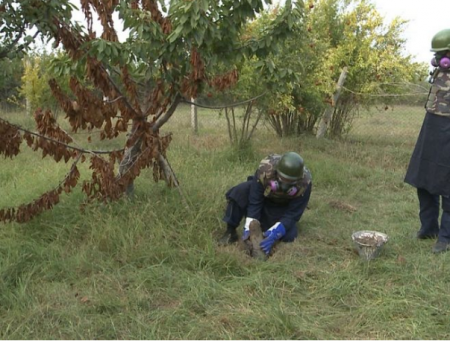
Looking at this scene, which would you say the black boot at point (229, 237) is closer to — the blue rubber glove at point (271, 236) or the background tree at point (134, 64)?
the blue rubber glove at point (271, 236)

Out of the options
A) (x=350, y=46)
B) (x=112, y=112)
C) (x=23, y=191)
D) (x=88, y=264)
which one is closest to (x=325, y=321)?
(x=88, y=264)

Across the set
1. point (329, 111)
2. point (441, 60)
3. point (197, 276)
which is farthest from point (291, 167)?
point (329, 111)

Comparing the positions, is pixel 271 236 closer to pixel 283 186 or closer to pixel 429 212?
pixel 283 186

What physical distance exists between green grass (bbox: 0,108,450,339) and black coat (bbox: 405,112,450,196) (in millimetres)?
544

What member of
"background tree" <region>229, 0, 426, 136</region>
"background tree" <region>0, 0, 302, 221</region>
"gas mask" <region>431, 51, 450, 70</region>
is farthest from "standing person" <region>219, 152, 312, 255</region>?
"background tree" <region>229, 0, 426, 136</region>

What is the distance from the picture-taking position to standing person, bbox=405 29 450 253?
3656 mm

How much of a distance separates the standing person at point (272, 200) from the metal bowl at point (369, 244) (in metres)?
0.55

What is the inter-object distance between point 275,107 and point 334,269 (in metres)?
4.50

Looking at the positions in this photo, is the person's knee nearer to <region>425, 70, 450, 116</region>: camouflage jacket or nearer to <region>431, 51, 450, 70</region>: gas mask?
<region>425, 70, 450, 116</region>: camouflage jacket

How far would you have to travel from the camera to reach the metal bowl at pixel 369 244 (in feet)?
11.4

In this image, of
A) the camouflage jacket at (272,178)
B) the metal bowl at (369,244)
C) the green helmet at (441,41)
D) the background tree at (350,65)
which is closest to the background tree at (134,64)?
the camouflage jacket at (272,178)

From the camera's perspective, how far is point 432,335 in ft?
8.35

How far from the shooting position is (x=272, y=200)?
4.02m

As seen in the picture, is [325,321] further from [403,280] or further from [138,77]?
[138,77]
